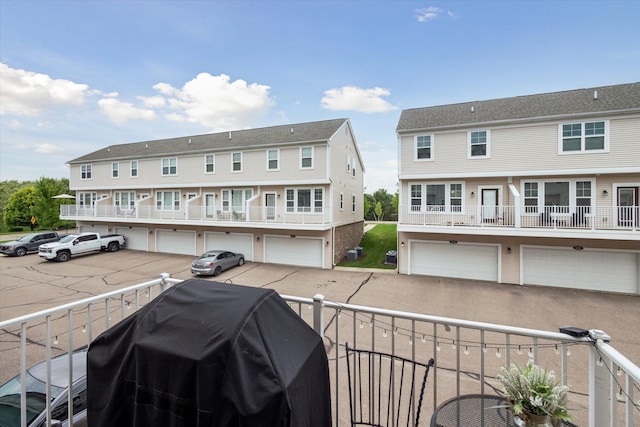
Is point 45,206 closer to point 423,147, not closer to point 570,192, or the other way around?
point 423,147

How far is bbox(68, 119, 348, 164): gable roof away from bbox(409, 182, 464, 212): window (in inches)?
231

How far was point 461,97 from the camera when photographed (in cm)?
1672

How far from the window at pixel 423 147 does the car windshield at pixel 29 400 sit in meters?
14.7

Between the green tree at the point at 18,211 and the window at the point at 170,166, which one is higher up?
the window at the point at 170,166

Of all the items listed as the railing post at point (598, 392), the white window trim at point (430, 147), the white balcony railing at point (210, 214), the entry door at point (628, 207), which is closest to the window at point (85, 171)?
the white balcony railing at point (210, 214)

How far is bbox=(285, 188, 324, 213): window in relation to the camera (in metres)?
16.5

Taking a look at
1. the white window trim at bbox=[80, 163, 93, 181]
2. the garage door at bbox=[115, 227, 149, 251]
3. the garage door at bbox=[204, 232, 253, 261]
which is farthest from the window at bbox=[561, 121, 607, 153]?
the white window trim at bbox=[80, 163, 93, 181]

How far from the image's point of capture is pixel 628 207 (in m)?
10.7

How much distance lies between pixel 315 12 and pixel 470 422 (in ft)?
45.0

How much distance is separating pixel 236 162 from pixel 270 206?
3878 mm

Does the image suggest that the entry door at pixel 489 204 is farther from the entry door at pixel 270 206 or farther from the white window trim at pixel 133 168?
the white window trim at pixel 133 168

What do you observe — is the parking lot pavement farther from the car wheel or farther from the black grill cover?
A: the black grill cover

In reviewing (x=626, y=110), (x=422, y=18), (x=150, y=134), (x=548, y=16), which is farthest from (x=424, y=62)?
(x=150, y=134)

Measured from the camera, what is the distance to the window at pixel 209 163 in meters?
19.0
